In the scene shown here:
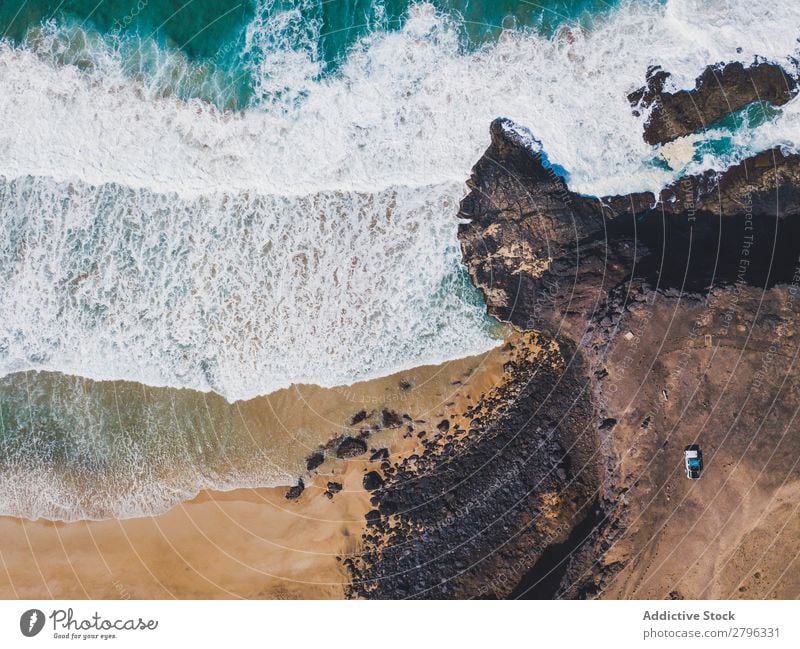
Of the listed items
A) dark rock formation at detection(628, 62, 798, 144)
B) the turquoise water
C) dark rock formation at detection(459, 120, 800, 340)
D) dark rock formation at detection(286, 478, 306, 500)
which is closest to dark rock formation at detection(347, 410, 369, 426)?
dark rock formation at detection(286, 478, 306, 500)

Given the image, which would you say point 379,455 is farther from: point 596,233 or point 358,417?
point 596,233

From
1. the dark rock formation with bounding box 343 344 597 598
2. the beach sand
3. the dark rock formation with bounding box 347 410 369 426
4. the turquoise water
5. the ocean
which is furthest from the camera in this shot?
the turquoise water

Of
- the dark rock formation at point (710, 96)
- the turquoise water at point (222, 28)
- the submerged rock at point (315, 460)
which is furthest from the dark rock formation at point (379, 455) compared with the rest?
the dark rock formation at point (710, 96)
